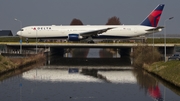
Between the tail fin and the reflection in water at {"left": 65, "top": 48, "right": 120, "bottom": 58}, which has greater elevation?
the tail fin

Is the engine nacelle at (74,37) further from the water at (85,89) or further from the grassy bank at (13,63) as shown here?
the water at (85,89)

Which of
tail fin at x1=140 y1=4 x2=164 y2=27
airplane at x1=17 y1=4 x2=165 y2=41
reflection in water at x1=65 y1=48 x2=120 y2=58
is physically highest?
tail fin at x1=140 y1=4 x2=164 y2=27

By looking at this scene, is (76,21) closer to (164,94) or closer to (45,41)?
(45,41)

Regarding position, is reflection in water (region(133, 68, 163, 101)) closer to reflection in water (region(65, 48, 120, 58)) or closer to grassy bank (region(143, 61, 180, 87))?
grassy bank (region(143, 61, 180, 87))

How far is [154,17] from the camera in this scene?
3477 inches

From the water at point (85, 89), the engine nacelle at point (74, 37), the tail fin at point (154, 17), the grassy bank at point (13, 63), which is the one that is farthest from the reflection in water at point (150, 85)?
the tail fin at point (154, 17)

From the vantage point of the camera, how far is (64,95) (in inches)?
1369

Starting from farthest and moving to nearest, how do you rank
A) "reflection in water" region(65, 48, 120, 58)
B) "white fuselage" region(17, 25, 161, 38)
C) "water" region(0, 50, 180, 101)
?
"reflection in water" region(65, 48, 120, 58) < "white fuselage" region(17, 25, 161, 38) < "water" region(0, 50, 180, 101)

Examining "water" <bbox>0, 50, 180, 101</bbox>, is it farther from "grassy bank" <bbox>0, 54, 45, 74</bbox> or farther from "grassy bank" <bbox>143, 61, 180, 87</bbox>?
"grassy bank" <bbox>0, 54, 45, 74</bbox>

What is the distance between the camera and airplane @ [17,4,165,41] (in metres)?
85.1

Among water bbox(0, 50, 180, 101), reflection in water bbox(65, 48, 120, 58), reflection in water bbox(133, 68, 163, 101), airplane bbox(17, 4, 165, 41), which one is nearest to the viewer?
water bbox(0, 50, 180, 101)

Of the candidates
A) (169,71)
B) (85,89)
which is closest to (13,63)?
(85,89)

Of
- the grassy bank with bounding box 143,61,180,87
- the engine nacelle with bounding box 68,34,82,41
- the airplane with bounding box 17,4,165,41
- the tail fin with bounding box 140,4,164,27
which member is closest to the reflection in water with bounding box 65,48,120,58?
the airplane with bounding box 17,4,165,41

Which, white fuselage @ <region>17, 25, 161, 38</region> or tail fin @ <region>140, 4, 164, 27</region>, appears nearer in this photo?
white fuselage @ <region>17, 25, 161, 38</region>
